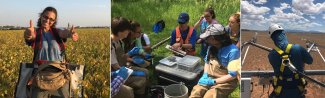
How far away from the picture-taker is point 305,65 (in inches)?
231

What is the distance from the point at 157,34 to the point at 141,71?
18.4 inches

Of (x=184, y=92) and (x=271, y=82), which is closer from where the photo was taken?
(x=184, y=92)

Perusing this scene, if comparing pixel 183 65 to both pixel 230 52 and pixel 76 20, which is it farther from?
pixel 76 20

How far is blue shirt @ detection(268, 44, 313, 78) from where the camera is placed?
5.79 metres

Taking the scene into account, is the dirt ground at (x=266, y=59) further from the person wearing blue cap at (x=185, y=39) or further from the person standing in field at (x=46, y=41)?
the person standing in field at (x=46, y=41)

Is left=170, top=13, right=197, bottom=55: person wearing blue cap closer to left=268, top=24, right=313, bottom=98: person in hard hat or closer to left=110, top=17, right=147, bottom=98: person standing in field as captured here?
left=110, top=17, right=147, bottom=98: person standing in field

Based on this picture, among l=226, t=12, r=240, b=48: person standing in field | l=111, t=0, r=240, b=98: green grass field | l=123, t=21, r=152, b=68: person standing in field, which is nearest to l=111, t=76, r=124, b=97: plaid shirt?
l=123, t=21, r=152, b=68: person standing in field

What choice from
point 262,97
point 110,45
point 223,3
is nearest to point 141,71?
point 110,45

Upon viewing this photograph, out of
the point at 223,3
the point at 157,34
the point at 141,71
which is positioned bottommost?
the point at 141,71

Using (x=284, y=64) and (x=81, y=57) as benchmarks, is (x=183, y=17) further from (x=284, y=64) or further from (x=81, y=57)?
(x=284, y=64)

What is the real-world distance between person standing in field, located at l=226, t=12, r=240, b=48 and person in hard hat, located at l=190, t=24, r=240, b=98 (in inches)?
4.0

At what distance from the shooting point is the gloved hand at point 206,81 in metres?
5.41

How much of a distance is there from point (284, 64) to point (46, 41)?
2.83 meters

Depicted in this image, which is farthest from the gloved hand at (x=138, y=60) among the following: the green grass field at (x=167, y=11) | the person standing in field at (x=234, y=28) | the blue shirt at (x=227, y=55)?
the person standing in field at (x=234, y=28)
